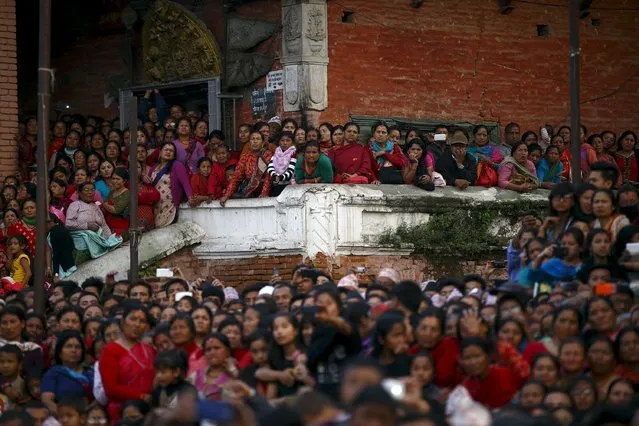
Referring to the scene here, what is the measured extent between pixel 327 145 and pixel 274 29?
2354mm

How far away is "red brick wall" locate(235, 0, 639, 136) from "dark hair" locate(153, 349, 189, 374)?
9.22 meters

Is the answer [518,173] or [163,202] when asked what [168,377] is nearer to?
[163,202]

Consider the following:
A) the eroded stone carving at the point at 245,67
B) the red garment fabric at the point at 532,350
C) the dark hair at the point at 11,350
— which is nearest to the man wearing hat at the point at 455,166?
the eroded stone carving at the point at 245,67

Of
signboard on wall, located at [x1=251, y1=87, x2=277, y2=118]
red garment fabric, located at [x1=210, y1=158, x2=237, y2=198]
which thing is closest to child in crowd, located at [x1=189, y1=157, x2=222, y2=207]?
red garment fabric, located at [x1=210, y1=158, x2=237, y2=198]

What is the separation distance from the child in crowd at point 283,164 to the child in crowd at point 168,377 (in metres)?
7.39

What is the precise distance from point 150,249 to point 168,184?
3.07ft

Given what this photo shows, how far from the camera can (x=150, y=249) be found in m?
20.7

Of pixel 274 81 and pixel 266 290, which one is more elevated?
pixel 274 81

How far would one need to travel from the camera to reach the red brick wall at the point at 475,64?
74.0 ft

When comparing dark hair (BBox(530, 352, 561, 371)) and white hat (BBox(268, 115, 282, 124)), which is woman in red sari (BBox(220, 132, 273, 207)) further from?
dark hair (BBox(530, 352, 561, 371))

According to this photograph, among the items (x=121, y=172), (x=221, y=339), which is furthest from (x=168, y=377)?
(x=121, y=172)

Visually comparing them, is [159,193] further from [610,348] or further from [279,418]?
Answer: [279,418]

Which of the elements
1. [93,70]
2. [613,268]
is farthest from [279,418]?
[93,70]

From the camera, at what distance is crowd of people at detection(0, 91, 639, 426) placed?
10.4 metres
